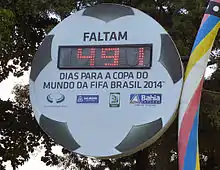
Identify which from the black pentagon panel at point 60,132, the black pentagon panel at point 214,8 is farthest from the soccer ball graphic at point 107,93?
the black pentagon panel at point 214,8

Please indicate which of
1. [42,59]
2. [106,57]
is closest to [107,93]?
[106,57]

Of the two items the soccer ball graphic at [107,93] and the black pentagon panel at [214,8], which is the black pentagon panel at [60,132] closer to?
the soccer ball graphic at [107,93]

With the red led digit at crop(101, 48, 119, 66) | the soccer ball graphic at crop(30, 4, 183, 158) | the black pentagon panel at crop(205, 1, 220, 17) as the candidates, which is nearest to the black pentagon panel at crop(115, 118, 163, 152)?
the soccer ball graphic at crop(30, 4, 183, 158)

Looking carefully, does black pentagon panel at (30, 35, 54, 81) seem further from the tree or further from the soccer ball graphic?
the tree

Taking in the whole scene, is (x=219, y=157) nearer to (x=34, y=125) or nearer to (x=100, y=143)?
(x=34, y=125)

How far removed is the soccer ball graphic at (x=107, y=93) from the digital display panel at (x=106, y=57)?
0.06m

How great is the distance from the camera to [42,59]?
6203mm

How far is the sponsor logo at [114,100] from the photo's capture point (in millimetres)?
5770

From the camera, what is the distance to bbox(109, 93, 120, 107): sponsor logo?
227 inches

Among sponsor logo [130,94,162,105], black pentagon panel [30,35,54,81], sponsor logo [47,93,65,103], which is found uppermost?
black pentagon panel [30,35,54,81]

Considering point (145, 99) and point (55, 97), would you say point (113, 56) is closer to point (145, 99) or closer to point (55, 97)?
point (145, 99)

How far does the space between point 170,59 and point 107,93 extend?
2.76ft

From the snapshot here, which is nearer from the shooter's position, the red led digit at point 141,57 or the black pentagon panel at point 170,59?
the black pentagon panel at point 170,59

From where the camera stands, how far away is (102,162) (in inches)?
534
